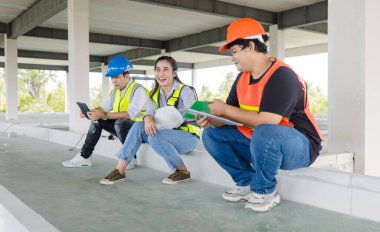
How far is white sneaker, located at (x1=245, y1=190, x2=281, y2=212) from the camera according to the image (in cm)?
285

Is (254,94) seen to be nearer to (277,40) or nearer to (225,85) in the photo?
(277,40)

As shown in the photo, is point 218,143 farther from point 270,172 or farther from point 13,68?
point 13,68

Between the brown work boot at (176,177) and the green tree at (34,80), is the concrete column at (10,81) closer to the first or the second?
the brown work boot at (176,177)

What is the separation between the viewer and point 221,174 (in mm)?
3824

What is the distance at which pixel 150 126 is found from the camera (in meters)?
3.74

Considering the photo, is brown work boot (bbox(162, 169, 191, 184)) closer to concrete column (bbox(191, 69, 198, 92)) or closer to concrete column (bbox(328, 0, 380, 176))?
concrete column (bbox(328, 0, 380, 176))

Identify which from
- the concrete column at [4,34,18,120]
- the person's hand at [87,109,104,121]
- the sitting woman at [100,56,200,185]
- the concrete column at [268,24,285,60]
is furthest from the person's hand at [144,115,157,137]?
the concrete column at [4,34,18,120]

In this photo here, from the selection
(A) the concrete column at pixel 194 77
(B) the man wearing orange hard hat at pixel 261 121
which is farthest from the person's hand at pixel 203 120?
(A) the concrete column at pixel 194 77

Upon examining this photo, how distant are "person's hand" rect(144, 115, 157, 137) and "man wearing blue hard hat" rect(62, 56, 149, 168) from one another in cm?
72

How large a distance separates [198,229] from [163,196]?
95cm

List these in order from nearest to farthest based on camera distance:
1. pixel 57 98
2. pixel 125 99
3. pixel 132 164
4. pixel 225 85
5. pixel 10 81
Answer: pixel 125 99 → pixel 132 164 → pixel 10 81 → pixel 225 85 → pixel 57 98

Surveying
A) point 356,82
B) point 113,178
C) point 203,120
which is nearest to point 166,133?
point 113,178

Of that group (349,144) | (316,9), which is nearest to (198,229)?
(349,144)

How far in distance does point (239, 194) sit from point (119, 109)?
88.2 inches
